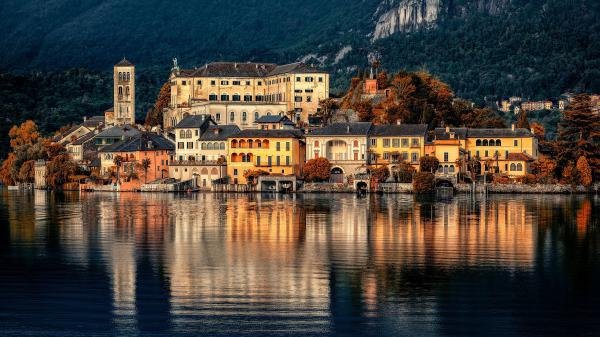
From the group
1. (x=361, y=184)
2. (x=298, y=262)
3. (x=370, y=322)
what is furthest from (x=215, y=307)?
(x=361, y=184)

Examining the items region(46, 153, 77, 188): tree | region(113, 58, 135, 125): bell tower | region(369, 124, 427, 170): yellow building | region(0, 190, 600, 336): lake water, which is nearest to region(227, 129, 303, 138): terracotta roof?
region(369, 124, 427, 170): yellow building

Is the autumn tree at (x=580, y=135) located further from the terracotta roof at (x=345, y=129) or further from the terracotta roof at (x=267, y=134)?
the terracotta roof at (x=267, y=134)

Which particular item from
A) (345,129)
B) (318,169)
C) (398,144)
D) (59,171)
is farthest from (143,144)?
(398,144)

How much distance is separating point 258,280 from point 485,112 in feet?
251

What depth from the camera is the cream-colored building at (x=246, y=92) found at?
11738 centimetres

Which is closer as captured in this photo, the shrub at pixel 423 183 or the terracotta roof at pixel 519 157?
the shrub at pixel 423 183

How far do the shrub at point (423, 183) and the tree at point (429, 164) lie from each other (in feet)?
6.21

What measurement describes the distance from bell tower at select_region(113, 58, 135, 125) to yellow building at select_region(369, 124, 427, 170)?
142 feet

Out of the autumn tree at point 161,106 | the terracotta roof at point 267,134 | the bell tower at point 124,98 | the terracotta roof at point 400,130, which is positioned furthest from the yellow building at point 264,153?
the bell tower at point 124,98

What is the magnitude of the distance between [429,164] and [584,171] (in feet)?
41.2

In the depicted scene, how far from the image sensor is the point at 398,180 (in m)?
98.4

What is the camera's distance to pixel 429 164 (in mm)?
97625

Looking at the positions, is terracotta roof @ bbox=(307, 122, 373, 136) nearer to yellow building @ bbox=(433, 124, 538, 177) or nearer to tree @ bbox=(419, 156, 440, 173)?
tree @ bbox=(419, 156, 440, 173)

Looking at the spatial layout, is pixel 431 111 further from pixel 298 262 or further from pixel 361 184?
pixel 298 262
